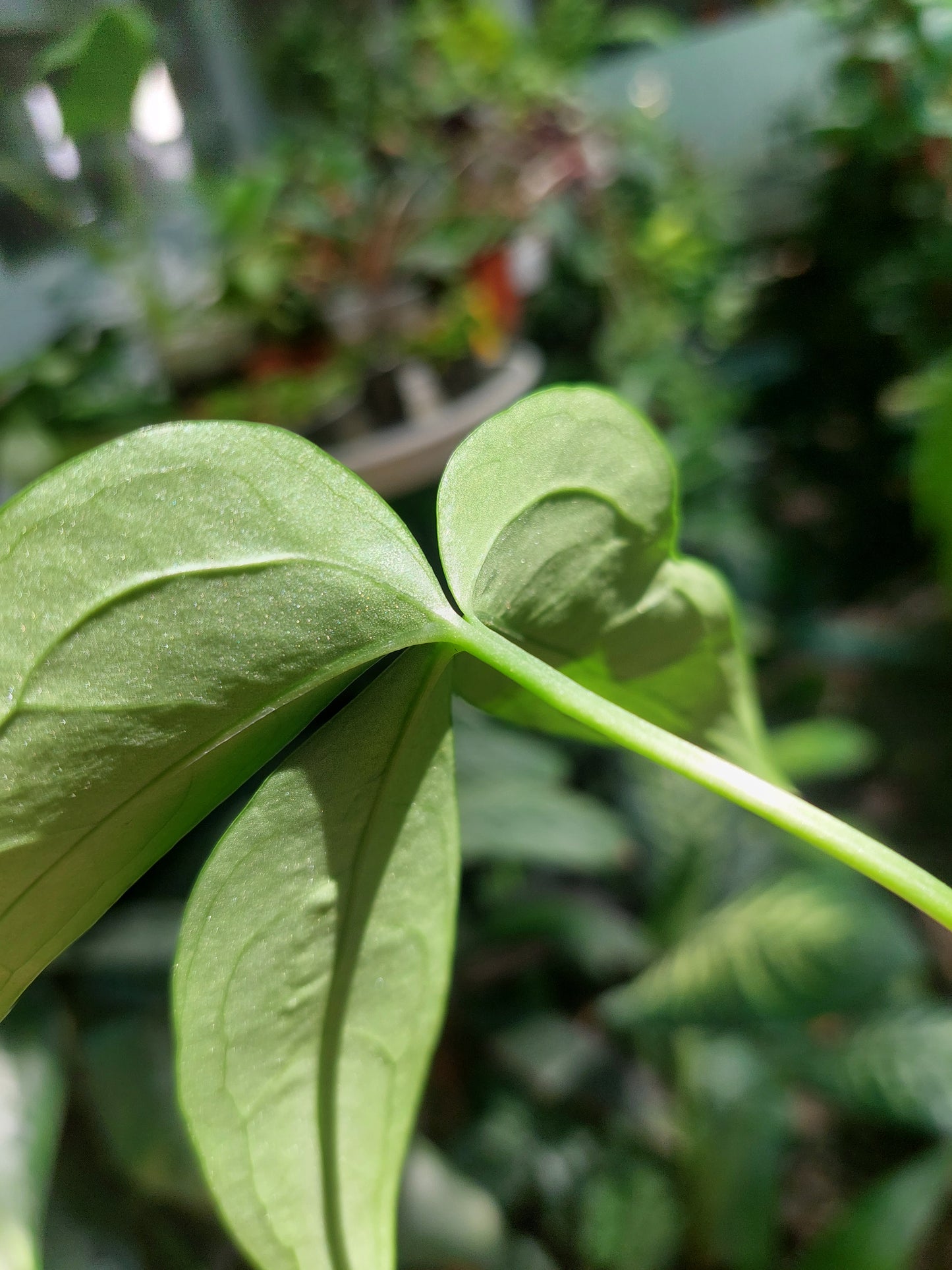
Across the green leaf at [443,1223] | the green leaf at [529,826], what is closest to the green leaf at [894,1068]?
the green leaf at [529,826]

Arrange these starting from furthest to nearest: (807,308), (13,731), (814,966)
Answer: (807,308) → (814,966) → (13,731)

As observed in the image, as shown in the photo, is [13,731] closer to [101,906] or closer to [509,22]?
[101,906]

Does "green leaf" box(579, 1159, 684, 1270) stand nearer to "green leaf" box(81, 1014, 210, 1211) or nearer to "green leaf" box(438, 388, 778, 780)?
"green leaf" box(81, 1014, 210, 1211)

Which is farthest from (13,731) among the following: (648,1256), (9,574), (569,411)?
(648,1256)

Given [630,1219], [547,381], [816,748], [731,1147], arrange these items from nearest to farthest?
[630,1219] < [731,1147] < [547,381] < [816,748]

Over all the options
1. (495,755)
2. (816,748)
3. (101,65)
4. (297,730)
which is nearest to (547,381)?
(495,755)

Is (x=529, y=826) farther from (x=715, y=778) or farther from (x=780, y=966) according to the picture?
(x=715, y=778)

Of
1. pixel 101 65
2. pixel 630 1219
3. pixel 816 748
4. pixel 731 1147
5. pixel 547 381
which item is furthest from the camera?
pixel 816 748
